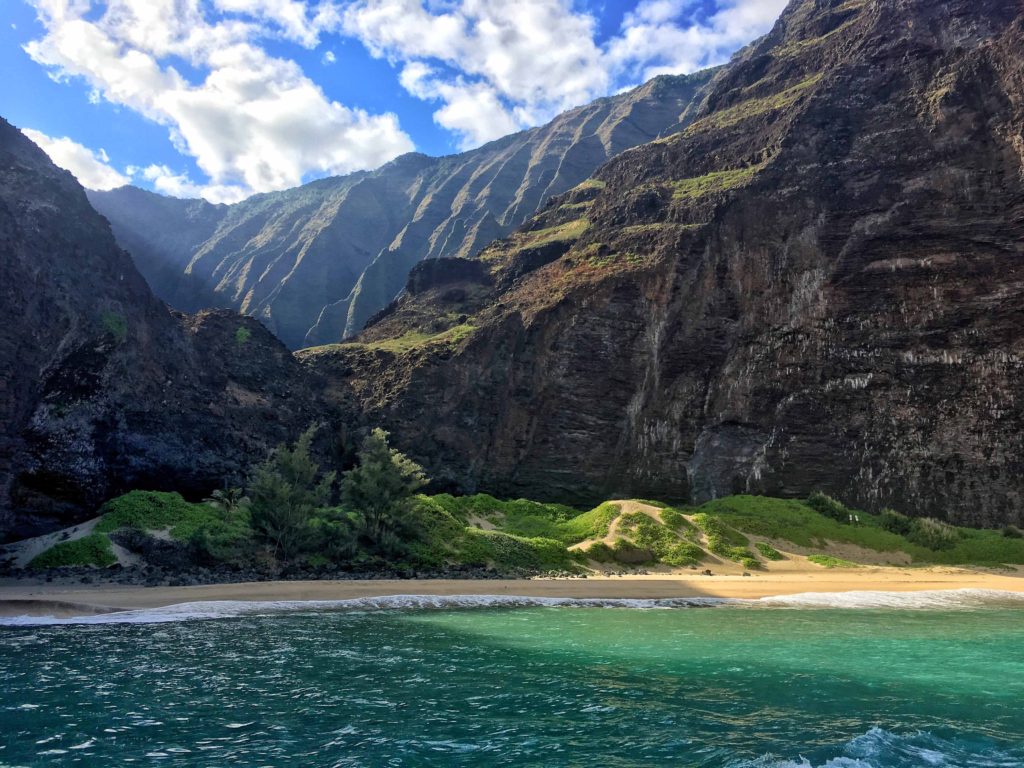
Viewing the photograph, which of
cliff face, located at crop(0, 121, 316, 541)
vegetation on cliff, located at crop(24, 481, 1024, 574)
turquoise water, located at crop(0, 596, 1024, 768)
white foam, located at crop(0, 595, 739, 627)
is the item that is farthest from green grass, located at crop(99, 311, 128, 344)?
turquoise water, located at crop(0, 596, 1024, 768)

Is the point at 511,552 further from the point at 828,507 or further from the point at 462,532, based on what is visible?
the point at 828,507

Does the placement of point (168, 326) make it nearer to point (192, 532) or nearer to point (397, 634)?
point (192, 532)

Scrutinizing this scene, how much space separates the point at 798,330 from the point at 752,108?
41263 mm

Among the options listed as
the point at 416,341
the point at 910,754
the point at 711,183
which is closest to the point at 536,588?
the point at 910,754

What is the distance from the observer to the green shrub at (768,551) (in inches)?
1563

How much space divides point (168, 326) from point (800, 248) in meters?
56.5

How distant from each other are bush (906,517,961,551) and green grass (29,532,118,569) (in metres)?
48.4

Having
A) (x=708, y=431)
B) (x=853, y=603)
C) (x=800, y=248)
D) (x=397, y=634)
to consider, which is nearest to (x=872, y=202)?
(x=800, y=248)

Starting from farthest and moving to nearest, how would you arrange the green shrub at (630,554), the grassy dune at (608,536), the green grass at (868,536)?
the green grass at (868,536), the green shrub at (630,554), the grassy dune at (608,536)

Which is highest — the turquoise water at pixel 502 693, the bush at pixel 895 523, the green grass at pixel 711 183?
the green grass at pixel 711 183

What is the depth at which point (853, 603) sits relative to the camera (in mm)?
28156

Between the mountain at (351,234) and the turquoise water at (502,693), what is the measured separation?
401 feet

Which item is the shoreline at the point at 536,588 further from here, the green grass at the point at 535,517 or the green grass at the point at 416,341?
the green grass at the point at 416,341

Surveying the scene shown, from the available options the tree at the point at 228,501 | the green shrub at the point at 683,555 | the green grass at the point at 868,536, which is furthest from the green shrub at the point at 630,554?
the tree at the point at 228,501
